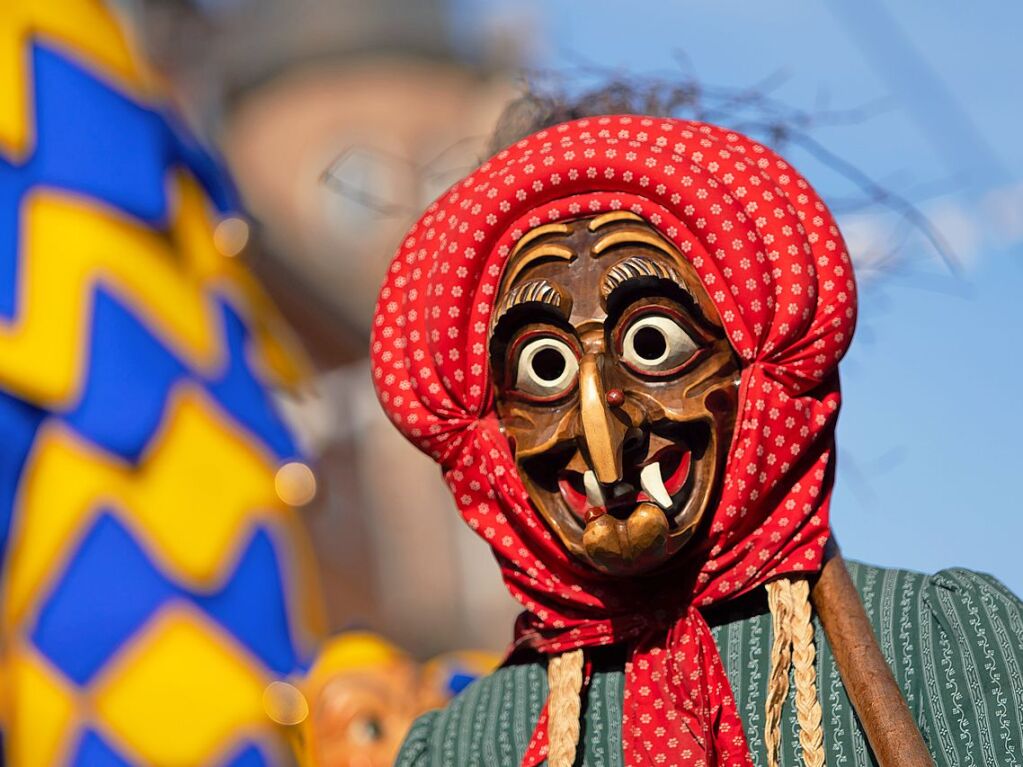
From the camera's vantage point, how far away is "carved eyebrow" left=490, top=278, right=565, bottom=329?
1.90 metres

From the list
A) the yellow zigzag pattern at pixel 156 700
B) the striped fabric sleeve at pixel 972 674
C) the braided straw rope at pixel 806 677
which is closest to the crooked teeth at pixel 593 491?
the braided straw rope at pixel 806 677

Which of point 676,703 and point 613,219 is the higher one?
point 613,219

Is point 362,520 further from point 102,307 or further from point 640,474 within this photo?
point 640,474

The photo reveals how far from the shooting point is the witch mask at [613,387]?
5.91 ft

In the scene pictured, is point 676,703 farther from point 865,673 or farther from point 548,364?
point 548,364

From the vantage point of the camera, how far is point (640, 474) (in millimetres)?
1835

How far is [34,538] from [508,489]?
1.53 metres

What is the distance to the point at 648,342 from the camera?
188cm

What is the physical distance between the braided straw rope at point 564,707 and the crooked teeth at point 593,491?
209mm

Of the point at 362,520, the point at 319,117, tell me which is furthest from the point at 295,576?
the point at 319,117

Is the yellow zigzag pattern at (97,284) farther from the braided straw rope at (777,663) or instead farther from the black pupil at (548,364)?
the braided straw rope at (777,663)

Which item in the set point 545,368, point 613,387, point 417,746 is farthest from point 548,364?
point 417,746

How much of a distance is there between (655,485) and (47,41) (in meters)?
2.20

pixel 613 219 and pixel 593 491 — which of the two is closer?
Answer: pixel 593 491
